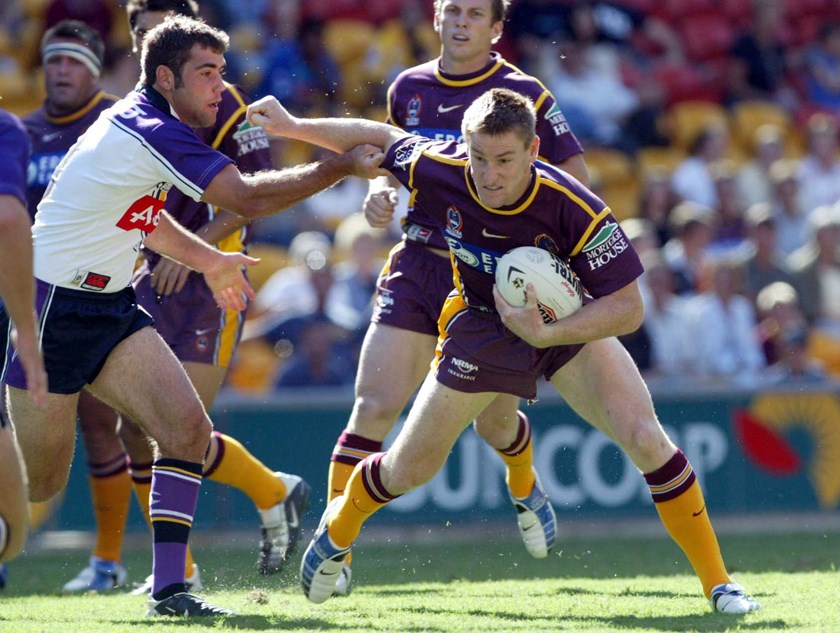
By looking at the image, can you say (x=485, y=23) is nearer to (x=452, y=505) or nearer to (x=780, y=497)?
(x=452, y=505)

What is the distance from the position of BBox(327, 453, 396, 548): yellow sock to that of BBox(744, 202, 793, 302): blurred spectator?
6.88m

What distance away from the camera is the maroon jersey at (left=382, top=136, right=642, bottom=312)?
5.63 m

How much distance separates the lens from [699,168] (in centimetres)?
1415

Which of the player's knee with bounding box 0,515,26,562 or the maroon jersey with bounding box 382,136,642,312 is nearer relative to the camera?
the player's knee with bounding box 0,515,26,562

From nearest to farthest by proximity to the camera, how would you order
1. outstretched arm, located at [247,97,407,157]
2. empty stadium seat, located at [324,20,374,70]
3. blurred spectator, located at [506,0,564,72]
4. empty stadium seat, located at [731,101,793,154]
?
outstretched arm, located at [247,97,407,157]
empty stadium seat, located at [324,20,374,70]
blurred spectator, located at [506,0,564,72]
empty stadium seat, located at [731,101,793,154]

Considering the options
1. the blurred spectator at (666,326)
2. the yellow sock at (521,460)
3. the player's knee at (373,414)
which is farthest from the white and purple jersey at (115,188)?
the blurred spectator at (666,326)

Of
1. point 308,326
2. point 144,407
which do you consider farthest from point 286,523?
point 308,326

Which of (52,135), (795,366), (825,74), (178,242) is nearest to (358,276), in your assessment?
(795,366)

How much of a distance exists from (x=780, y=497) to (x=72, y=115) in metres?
5.94

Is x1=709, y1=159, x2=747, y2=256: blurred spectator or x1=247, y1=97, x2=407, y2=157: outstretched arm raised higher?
x1=247, y1=97, x2=407, y2=157: outstretched arm

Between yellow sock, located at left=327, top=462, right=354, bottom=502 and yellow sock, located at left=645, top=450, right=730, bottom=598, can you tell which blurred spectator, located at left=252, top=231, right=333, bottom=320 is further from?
yellow sock, located at left=645, top=450, right=730, bottom=598

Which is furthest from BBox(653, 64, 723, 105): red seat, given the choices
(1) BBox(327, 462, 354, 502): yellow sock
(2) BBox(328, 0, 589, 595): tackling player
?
(1) BBox(327, 462, 354, 502): yellow sock

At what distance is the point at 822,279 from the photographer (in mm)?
12531

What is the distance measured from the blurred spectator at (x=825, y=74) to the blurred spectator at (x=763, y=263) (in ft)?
14.0
